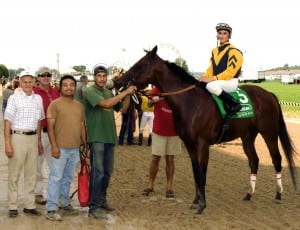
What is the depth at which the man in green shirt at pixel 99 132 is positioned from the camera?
19.2ft

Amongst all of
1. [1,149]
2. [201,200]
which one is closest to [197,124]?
[201,200]

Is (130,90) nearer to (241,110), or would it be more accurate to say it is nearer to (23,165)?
(23,165)

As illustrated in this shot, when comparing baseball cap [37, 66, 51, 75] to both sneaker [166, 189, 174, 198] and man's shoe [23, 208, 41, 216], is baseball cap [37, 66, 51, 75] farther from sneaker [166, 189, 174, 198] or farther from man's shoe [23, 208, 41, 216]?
sneaker [166, 189, 174, 198]

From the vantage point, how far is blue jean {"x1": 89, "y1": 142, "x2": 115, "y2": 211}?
19.3ft

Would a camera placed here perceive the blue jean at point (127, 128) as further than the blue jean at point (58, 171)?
Yes

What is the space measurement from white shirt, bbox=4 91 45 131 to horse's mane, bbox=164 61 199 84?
1.96 m

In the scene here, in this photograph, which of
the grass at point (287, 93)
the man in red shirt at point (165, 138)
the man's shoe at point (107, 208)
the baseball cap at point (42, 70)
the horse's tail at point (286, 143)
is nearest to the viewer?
the man's shoe at point (107, 208)

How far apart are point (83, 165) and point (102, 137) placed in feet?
1.88

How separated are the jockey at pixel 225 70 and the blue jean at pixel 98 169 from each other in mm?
1706

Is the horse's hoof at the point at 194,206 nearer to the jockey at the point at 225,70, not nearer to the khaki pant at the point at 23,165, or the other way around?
the jockey at the point at 225,70

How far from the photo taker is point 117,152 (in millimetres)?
12016

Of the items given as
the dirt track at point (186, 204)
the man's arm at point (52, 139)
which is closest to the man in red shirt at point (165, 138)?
the dirt track at point (186, 204)

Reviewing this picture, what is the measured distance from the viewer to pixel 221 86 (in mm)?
6516

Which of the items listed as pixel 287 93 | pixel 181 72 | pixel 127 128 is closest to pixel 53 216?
pixel 181 72
